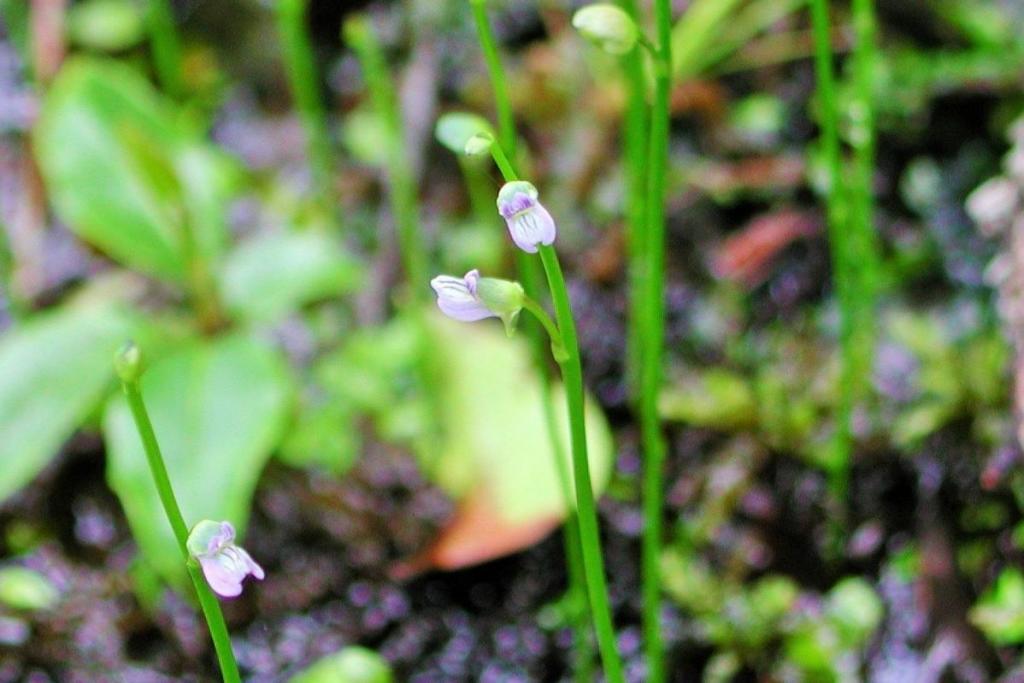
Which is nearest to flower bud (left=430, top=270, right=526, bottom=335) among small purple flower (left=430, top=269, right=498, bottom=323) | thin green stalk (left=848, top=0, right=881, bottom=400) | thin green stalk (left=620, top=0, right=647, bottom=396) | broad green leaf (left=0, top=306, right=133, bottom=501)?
small purple flower (left=430, top=269, right=498, bottom=323)

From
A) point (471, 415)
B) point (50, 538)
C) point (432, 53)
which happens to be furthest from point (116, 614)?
point (432, 53)

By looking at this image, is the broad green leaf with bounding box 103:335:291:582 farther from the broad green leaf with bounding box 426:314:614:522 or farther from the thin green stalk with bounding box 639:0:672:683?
the thin green stalk with bounding box 639:0:672:683

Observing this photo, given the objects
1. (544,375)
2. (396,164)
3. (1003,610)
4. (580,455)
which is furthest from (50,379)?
(1003,610)

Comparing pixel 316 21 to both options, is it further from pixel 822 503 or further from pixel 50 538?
pixel 822 503

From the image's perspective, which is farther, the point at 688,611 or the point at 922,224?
the point at 922,224

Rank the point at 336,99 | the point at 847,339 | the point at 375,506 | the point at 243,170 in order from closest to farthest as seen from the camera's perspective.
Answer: the point at 847,339
the point at 375,506
the point at 243,170
the point at 336,99

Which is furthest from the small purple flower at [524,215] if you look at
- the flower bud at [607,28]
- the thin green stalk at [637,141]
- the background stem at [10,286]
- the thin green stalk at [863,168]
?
the background stem at [10,286]
